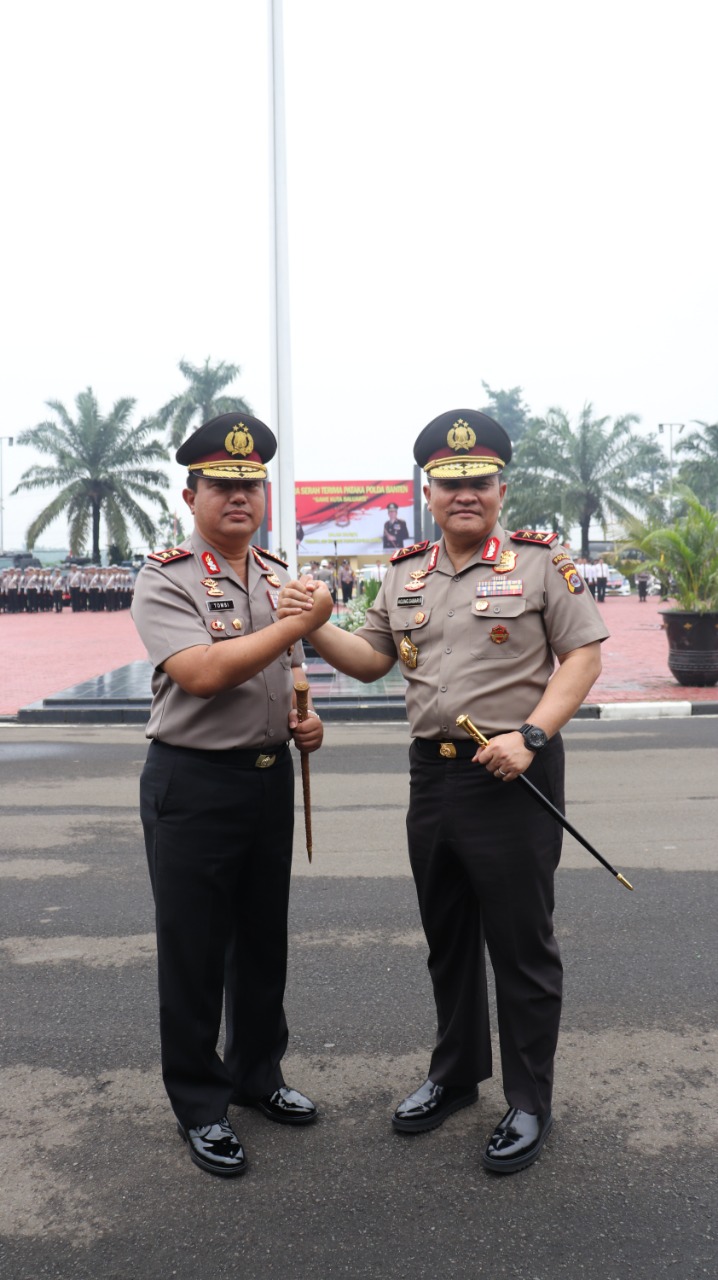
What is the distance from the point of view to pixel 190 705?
280 centimetres

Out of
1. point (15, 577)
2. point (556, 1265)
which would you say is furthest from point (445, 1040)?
point (15, 577)

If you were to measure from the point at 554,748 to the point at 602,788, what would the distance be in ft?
15.7

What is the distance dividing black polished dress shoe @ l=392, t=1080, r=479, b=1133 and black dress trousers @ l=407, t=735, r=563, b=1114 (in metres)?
0.05

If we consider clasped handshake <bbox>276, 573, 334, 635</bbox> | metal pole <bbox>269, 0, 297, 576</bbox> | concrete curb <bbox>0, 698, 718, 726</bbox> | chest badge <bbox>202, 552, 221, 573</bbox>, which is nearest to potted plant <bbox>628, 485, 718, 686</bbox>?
concrete curb <bbox>0, 698, 718, 726</bbox>

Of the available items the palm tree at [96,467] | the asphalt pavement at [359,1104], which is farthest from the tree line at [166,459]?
the asphalt pavement at [359,1104]

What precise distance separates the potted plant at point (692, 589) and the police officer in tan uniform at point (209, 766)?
35.7ft

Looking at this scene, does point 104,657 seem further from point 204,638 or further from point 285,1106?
point 204,638

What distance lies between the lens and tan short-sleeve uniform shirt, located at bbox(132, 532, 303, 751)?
2.75 metres

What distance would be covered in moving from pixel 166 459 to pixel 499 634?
45.9m

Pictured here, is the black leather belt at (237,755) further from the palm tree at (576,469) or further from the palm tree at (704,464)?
the palm tree at (704,464)

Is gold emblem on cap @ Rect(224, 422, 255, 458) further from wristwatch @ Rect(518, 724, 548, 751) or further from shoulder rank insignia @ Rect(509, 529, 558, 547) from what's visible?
wristwatch @ Rect(518, 724, 548, 751)

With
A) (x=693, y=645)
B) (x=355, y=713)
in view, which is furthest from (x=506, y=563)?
(x=693, y=645)

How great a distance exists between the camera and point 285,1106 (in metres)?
3.03

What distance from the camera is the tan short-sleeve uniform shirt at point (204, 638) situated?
9.04 ft
